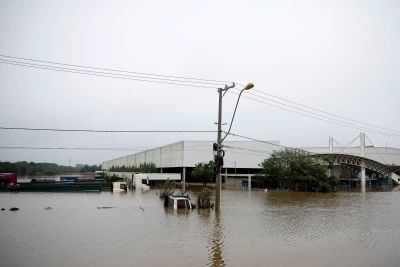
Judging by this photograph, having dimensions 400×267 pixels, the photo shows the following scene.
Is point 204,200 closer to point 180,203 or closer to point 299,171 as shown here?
point 180,203

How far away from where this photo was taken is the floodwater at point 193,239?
1044 centimetres

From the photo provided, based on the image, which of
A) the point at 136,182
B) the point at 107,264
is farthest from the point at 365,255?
the point at 136,182

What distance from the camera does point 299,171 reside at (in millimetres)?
48000

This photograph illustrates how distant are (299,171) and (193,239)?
37.7 m

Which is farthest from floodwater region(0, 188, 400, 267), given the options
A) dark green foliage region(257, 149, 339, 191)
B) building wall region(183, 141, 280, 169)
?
building wall region(183, 141, 280, 169)

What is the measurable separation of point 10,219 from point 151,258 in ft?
37.3

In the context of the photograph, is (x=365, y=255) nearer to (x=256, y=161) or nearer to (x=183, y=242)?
(x=183, y=242)

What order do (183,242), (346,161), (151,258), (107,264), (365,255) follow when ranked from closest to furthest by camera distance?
(107,264)
(151,258)
(365,255)
(183,242)
(346,161)

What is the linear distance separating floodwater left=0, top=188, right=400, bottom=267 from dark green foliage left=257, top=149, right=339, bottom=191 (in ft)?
88.7

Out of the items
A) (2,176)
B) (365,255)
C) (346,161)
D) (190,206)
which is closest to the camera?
(365,255)

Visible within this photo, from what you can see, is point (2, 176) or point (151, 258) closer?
point (151, 258)

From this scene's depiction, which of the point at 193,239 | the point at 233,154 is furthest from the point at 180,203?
the point at 233,154

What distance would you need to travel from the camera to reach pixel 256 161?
66.6m

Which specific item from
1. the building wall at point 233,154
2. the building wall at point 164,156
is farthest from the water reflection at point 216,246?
the building wall at point 164,156
